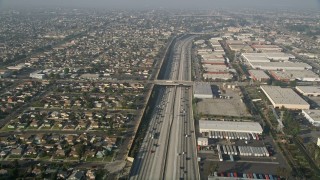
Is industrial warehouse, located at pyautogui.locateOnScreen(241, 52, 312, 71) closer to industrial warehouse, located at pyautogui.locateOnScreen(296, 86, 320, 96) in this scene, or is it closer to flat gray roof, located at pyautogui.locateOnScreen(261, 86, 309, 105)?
industrial warehouse, located at pyautogui.locateOnScreen(296, 86, 320, 96)

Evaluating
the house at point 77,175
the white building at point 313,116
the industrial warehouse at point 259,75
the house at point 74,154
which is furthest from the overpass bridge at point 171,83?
the house at point 77,175

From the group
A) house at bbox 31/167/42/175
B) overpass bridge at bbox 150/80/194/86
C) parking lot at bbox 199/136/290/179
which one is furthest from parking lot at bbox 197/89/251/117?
house at bbox 31/167/42/175

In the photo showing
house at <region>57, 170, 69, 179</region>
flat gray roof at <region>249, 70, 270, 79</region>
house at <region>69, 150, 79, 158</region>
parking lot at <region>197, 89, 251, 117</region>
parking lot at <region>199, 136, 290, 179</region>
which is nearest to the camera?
house at <region>57, 170, 69, 179</region>

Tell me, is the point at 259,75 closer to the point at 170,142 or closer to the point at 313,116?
the point at 313,116

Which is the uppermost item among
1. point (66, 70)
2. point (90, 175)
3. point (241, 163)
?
point (66, 70)

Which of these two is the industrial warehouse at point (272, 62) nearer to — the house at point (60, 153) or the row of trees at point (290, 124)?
the row of trees at point (290, 124)

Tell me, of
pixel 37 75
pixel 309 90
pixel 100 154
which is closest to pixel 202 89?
pixel 309 90

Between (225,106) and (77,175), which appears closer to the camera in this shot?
(77,175)

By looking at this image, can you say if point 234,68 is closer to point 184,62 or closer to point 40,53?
point 184,62
